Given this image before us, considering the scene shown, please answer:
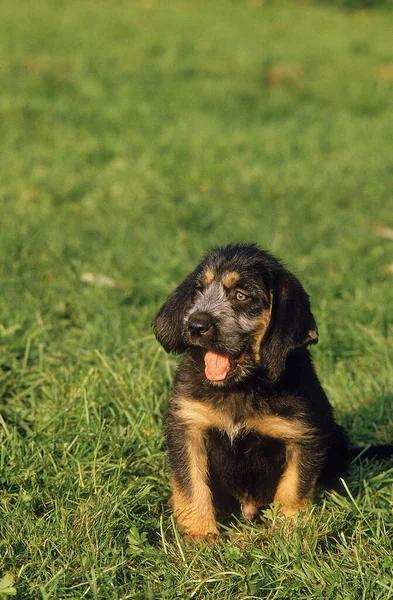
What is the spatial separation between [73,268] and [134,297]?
66cm

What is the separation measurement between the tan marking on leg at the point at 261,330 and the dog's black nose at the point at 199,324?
0.21 metres

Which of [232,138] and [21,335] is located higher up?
[21,335]

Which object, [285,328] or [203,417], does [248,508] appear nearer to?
[203,417]

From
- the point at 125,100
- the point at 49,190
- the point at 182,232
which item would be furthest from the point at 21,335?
the point at 125,100

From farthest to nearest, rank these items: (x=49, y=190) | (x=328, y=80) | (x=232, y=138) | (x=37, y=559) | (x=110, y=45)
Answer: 1. (x=110, y=45)
2. (x=328, y=80)
3. (x=232, y=138)
4. (x=49, y=190)
5. (x=37, y=559)

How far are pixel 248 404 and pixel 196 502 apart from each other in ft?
1.54

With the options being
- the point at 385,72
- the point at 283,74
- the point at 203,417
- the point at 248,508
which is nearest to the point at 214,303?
the point at 203,417

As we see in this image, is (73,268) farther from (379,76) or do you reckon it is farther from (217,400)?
(379,76)

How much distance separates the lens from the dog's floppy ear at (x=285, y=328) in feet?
11.3

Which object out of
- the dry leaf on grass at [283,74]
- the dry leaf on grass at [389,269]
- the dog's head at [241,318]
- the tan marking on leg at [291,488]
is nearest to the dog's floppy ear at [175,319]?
the dog's head at [241,318]

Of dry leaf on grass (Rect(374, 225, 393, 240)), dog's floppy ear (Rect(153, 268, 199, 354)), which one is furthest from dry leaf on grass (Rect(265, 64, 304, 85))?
dog's floppy ear (Rect(153, 268, 199, 354))

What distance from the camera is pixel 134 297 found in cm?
584

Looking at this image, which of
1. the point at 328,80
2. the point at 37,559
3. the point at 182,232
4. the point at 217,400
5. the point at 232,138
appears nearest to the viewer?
the point at 37,559

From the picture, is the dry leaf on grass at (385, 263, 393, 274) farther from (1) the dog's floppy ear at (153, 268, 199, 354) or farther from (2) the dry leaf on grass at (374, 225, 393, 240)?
(1) the dog's floppy ear at (153, 268, 199, 354)
